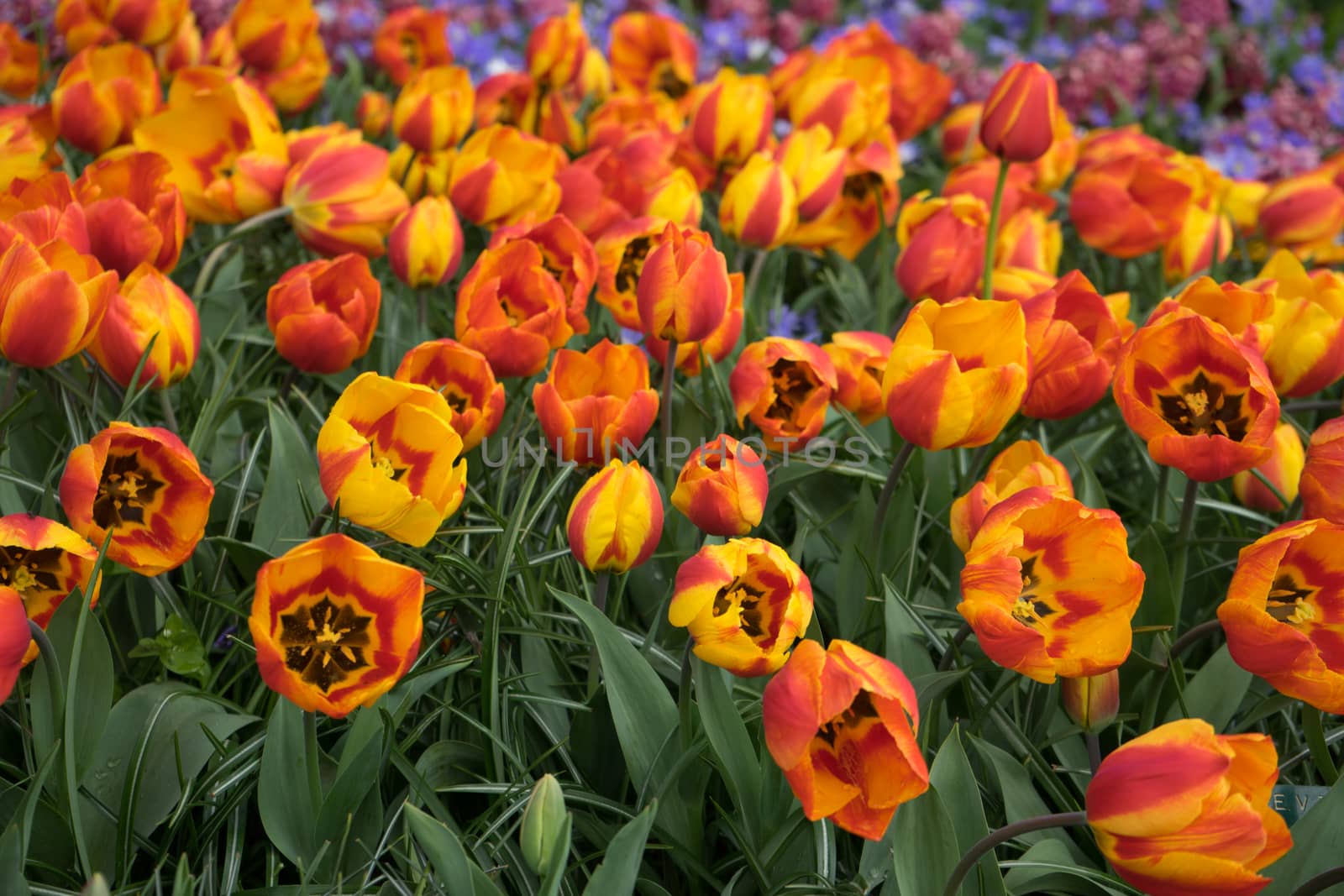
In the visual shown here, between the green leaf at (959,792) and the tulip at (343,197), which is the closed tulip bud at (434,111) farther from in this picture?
the green leaf at (959,792)

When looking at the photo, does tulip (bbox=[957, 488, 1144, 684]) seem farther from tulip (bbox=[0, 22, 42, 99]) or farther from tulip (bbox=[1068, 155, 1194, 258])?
tulip (bbox=[0, 22, 42, 99])

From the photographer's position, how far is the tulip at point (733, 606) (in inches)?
36.4

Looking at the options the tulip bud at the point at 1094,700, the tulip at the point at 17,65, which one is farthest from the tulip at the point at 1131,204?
the tulip at the point at 17,65

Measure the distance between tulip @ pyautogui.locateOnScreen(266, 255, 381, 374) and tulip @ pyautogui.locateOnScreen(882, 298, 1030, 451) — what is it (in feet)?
1.98

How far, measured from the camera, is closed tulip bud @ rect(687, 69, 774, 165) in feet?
6.31

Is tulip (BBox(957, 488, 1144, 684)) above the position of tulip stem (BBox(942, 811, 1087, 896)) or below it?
above

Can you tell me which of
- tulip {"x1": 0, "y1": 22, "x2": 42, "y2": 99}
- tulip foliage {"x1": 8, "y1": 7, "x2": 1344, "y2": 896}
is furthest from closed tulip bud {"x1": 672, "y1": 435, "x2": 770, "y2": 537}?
tulip {"x1": 0, "y1": 22, "x2": 42, "y2": 99}

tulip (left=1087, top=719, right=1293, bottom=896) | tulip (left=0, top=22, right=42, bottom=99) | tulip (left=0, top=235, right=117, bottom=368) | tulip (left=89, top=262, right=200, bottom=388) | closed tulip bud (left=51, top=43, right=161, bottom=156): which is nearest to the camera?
tulip (left=1087, top=719, right=1293, bottom=896)

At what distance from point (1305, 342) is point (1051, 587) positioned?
0.49m

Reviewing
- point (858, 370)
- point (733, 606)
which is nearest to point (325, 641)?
point (733, 606)

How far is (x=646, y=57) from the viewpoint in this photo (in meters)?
2.59

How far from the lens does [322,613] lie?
37.9 inches

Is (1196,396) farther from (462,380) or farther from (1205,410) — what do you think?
(462,380)

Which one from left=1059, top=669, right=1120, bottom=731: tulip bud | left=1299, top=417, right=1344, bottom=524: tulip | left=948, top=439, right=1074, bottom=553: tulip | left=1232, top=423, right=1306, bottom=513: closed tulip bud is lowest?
left=1232, top=423, right=1306, bottom=513: closed tulip bud
